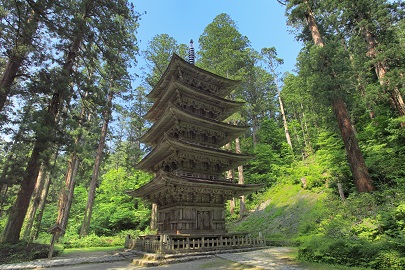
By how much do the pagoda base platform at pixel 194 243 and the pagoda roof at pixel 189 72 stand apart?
10468mm

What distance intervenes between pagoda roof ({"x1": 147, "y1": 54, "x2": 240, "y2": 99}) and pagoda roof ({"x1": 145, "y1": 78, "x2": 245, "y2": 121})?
24.4 inches

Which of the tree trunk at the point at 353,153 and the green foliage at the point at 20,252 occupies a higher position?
the tree trunk at the point at 353,153

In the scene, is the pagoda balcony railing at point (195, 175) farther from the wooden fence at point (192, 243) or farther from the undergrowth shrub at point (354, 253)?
the undergrowth shrub at point (354, 253)

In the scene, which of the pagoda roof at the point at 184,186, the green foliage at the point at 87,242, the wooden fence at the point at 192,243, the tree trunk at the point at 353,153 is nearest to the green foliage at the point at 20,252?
the wooden fence at the point at 192,243

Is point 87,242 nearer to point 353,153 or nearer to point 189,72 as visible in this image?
point 189,72

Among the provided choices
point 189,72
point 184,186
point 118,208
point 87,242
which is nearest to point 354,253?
point 184,186

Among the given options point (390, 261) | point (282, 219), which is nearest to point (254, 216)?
point (282, 219)

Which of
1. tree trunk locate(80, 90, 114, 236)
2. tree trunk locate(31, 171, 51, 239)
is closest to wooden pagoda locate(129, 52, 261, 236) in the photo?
tree trunk locate(80, 90, 114, 236)

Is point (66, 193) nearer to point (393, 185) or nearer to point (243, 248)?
point (243, 248)

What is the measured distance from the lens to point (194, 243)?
12344 mm

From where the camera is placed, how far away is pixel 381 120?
1692cm

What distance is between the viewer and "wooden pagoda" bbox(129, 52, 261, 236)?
43.3 feet

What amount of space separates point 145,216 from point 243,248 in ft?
56.6

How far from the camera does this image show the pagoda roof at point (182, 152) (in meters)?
13.0
